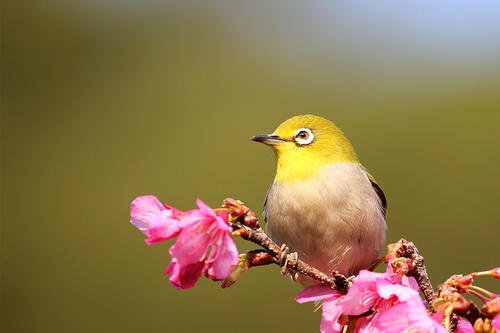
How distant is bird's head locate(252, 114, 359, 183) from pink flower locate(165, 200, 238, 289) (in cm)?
153

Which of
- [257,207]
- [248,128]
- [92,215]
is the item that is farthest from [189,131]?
[257,207]

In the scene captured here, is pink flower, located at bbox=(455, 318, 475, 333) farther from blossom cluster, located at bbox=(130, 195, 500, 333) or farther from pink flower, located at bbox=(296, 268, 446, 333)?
pink flower, located at bbox=(296, 268, 446, 333)

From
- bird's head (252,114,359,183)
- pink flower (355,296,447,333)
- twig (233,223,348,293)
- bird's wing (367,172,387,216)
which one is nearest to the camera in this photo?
pink flower (355,296,447,333)

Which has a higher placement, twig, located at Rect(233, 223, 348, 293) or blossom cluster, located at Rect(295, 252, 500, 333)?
twig, located at Rect(233, 223, 348, 293)

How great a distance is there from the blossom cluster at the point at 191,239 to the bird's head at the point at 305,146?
153 centimetres

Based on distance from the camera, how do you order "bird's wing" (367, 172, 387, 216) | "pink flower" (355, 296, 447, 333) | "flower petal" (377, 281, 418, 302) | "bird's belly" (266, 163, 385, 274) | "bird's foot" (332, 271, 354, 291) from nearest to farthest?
"pink flower" (355, 296, 447, 333) → "flower petal" (377, 281, 418, 302) → "bird's foot" (332, 271, 354, 291) → "bird's belly" (266, 163, 385, 274) → "bird's wing" (367, 172, 387, 216)

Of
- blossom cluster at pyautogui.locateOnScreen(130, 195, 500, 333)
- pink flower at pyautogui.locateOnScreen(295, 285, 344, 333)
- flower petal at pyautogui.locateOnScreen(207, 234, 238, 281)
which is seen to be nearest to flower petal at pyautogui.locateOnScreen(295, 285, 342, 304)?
pink flower at pyautogui.locateOnScreen(295, 285, 344, 333)

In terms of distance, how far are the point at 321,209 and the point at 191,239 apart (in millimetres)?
1454

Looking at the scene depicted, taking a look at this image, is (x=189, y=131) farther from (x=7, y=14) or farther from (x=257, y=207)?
(x=7, y=14)

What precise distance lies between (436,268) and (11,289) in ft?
18.4

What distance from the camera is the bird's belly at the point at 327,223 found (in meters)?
3.15

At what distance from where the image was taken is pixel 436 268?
645cm

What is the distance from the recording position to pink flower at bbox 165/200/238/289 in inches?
69.4

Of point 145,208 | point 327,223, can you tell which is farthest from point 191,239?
point 327,223
